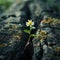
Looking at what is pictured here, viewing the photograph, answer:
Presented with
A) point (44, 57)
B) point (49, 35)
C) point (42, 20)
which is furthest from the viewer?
point (42, 20)

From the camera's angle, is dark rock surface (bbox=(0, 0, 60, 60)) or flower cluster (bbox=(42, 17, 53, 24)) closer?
dark rock surface (bbox=(0, 0, 60, 60))

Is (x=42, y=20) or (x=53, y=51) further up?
(x=42, y=20)

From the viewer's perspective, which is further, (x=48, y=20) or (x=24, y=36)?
(x=48, y=20)

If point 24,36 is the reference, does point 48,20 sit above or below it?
above

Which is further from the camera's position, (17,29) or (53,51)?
(17,29)

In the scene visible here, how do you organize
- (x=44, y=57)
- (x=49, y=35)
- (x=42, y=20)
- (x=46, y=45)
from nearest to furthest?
(x=44, y=57), (x=46, y=45), (x=49, y=35), (x=42, y=20)

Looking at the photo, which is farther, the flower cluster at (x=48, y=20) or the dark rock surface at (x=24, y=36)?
the flower cluster at (x=48, y=20)

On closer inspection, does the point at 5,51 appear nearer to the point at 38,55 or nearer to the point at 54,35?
the point at 38,55

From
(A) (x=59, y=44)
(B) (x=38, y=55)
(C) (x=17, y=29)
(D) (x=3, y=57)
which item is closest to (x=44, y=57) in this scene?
(B) (x=38, y=55)

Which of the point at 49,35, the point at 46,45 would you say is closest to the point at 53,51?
the point at 46,45
